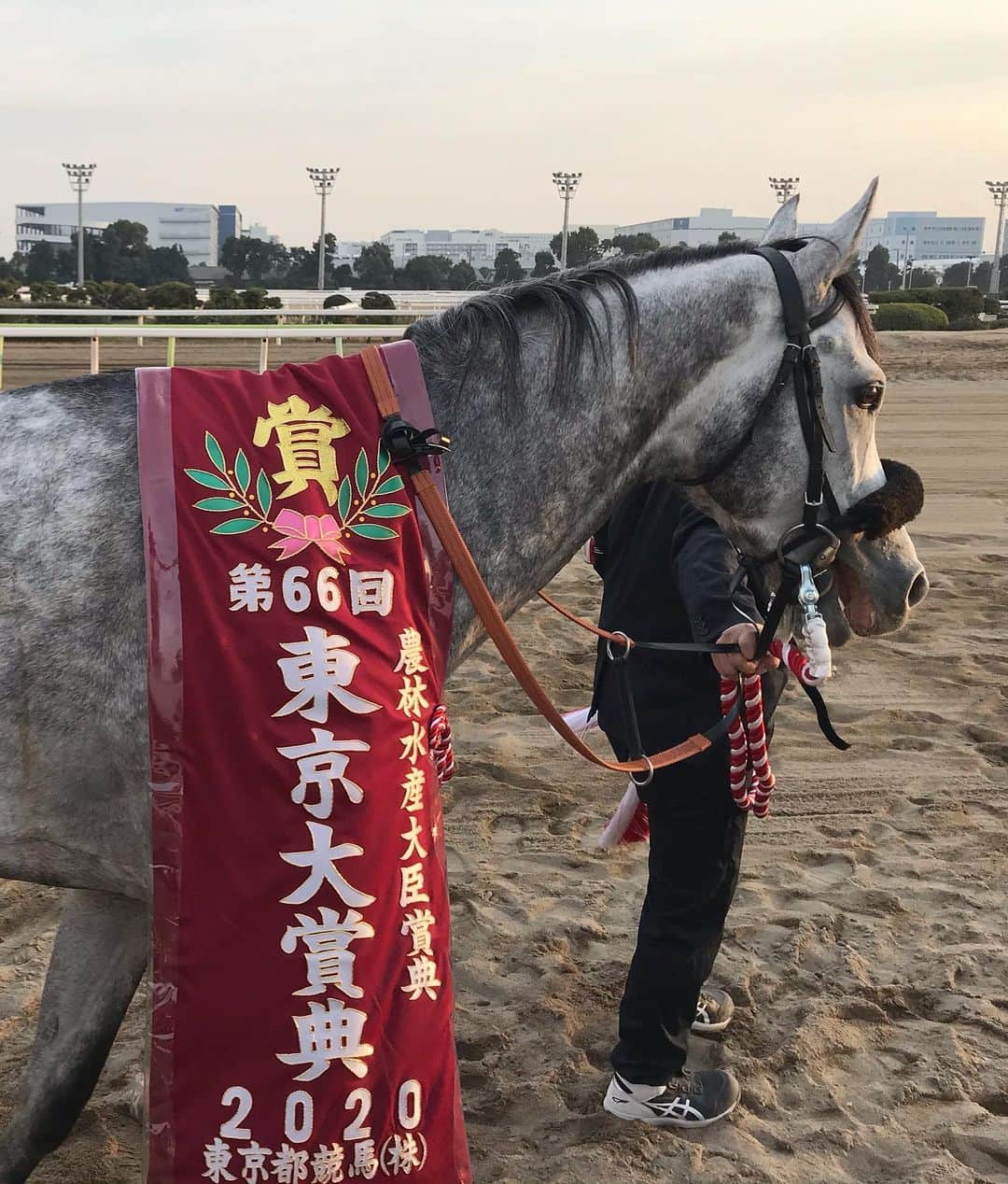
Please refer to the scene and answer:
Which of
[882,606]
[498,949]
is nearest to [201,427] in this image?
[882,606]

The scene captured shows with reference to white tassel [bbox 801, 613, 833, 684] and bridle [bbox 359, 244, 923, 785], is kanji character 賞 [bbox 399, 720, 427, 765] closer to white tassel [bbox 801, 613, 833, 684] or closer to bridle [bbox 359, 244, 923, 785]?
bridle [bbox 359, 244, 923, 785]

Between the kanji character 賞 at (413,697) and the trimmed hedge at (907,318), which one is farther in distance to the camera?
the trimmed hedge at (907,318)

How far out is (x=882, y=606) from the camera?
234 cm

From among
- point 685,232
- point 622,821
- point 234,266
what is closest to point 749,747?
point 622,821

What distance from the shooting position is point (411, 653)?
1.98 m

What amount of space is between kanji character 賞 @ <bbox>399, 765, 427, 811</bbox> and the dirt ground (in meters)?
1.16

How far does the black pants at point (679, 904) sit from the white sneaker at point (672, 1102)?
39mm

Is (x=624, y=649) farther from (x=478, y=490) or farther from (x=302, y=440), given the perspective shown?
(x=302, y=440)

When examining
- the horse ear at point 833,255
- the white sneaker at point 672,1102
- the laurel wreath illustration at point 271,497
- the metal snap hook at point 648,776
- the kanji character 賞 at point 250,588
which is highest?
the horse ear at point 833,255

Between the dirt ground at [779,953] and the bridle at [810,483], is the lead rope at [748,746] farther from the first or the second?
the dirt ground at [779,953]

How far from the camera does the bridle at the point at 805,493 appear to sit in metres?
1.99

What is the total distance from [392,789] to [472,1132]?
50.6 inches

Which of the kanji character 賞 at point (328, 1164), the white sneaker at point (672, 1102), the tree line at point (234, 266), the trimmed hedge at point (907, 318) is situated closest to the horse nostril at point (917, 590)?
the white sneaker at point (672, 1102)

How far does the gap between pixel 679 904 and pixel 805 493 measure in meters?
1.11
